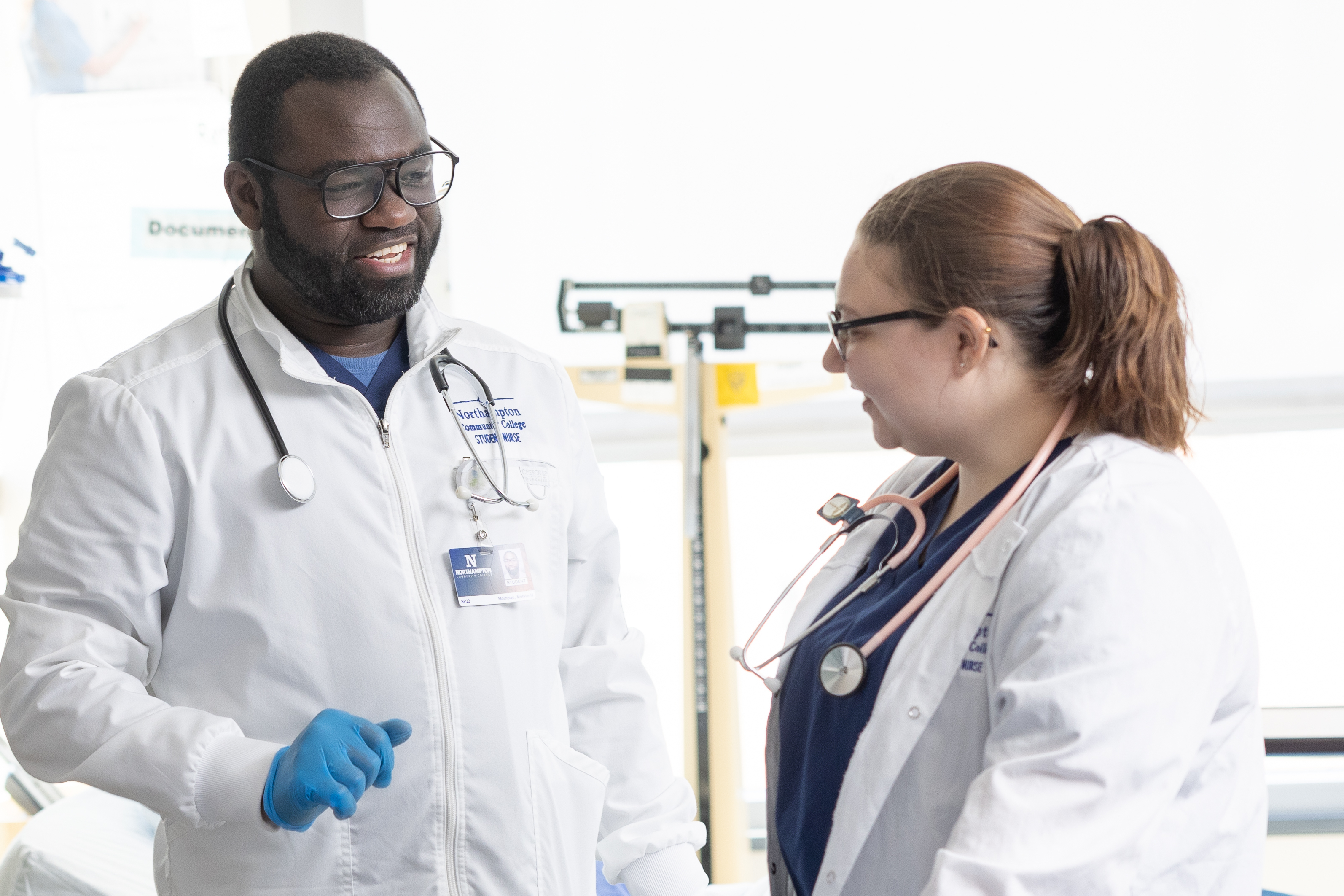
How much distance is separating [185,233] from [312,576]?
1.91 meters

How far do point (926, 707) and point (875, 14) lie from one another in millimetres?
2375

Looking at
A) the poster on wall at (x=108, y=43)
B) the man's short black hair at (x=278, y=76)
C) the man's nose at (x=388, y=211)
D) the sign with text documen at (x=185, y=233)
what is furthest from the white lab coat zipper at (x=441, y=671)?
the poster on wall at (x=108, y=43)

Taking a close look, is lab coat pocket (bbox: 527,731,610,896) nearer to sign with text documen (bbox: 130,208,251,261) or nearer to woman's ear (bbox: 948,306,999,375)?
woman's ear (bbox: 948,306,999,375)

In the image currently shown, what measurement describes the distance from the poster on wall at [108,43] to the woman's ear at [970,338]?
239 cm

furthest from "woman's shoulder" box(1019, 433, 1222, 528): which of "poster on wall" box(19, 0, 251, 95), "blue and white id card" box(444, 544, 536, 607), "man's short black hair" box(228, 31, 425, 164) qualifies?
"poster on wall" box(19, 0, 251, 95)

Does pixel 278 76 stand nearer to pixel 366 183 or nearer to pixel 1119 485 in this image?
pixel 366 183

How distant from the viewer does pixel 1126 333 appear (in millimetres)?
930

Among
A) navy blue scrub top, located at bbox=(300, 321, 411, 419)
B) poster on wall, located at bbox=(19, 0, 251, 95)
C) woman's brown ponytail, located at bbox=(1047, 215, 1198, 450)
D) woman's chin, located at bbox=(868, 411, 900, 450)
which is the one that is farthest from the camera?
poster on wall, located at bbox=(19, 0, 251, 95)

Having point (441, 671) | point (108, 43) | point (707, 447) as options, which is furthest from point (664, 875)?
point (108, 43)

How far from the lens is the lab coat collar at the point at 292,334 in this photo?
1.15m

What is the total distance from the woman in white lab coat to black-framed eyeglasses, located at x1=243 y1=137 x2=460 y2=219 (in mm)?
492

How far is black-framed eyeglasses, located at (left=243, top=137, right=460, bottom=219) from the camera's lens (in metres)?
1.13

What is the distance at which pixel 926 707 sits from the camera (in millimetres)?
917

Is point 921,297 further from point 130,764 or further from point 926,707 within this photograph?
point 130,764
